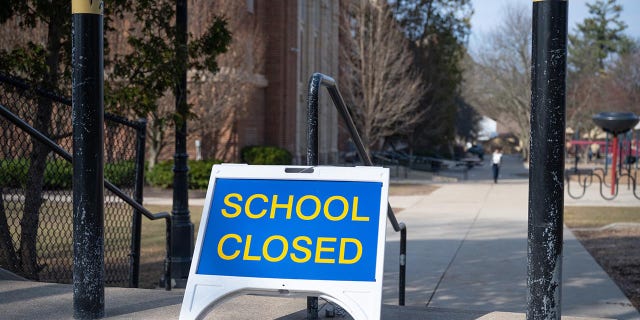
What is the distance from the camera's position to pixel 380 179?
4371 mm

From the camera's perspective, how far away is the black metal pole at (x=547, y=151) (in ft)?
13.3

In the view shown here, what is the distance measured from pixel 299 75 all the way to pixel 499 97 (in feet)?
84.7

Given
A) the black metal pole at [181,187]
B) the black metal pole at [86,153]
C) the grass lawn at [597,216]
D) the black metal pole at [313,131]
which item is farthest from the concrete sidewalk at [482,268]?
the black metal pole at [86,153]

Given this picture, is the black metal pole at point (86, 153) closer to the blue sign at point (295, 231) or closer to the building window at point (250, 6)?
the blue sign at point (295, 231)

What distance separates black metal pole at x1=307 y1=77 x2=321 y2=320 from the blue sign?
0.46 metres

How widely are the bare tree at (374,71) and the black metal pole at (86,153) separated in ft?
83.2

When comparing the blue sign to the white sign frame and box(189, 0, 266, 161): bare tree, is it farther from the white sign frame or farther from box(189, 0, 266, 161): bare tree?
box(189, 0, 266, 161): bare tree

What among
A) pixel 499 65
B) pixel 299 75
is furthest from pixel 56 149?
pixel 499 65

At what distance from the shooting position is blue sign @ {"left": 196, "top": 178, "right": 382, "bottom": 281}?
4227 mm

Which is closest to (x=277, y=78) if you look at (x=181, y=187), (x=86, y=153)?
(x=181, y=187)

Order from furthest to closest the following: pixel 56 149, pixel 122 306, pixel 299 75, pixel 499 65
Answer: pixel 499 65 → pixel 299 75 → pixel 56 149 → pixel 122 306

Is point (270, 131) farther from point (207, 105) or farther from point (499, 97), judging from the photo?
point (499, 97)

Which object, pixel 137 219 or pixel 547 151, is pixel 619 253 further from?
pixel 547 151

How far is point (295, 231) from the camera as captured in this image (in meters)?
4.35
